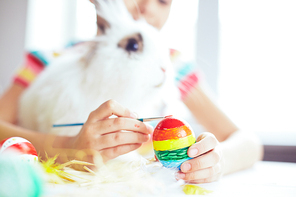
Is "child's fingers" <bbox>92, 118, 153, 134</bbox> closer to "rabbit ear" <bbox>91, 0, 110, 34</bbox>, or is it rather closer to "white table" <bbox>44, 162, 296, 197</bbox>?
"white table" <bbox>44, 162, 296, 197</bbox>

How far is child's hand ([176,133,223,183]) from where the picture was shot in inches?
14.0

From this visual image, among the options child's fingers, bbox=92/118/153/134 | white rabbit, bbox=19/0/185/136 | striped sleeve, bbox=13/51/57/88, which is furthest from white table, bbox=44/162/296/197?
striped sleeve, bbox=13/51/57/88

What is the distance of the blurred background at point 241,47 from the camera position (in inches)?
28.4

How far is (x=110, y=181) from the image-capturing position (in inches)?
14.6

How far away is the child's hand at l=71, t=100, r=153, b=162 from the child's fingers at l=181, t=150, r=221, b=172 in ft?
0.32

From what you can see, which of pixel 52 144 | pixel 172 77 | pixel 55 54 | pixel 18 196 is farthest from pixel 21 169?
pixel 55 54

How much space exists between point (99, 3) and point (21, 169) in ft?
1.65

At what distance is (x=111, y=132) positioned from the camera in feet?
1.32

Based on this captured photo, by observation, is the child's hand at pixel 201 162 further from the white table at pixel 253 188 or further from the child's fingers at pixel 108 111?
the child's fingers at pixel 108 111

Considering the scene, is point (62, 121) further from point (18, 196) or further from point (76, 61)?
point (18, 196)

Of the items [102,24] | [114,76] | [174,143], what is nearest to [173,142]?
[174,143]

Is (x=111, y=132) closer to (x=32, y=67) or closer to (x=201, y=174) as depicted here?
(x=201, y=174)

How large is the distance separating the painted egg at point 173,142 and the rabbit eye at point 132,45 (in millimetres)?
234

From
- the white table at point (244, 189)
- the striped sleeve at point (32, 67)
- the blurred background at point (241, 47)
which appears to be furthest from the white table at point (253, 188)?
the striped sleeve at point (32, 67)
